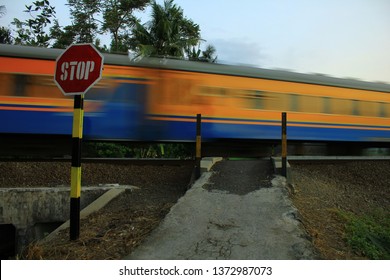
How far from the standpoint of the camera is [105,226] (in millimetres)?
4602

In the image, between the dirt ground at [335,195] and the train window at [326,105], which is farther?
the train window at [326,105]

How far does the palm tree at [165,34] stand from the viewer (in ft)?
65.1

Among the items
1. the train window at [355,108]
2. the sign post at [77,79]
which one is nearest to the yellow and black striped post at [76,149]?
the sign post at [77,79]

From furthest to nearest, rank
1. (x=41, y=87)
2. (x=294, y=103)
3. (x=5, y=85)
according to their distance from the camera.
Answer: (x=294, y=103) < (x=41, y=87) < (x=5, y=85)

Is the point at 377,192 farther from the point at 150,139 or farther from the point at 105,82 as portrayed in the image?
the point at 105,82

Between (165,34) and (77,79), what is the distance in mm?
16696

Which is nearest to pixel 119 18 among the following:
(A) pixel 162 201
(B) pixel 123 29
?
(B) pixel 123 29

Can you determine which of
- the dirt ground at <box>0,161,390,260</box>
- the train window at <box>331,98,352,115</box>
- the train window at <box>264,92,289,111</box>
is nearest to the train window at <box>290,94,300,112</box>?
the train window at <box>264,92,289,111</box>

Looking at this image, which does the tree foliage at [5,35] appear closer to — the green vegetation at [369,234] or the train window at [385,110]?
the train window at [385,110]

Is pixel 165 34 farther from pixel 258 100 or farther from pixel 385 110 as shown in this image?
pixel 385 110

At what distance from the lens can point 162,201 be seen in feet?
19.5

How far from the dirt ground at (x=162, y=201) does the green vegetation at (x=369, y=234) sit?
118mm

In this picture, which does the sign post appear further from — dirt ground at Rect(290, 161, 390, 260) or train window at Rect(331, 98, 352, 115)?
train window at Rect(331, 98, 352, 115)

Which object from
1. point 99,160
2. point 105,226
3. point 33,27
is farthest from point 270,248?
point 33,27
